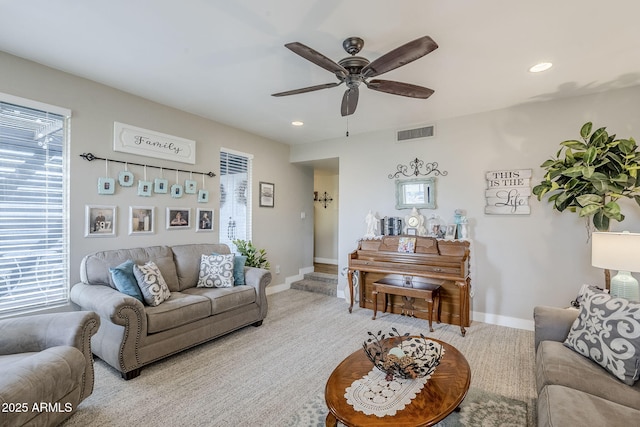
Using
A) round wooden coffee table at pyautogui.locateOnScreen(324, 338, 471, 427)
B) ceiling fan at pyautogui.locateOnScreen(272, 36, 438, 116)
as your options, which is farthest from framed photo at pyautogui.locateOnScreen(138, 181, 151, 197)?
round wooden coffee table at pyautogui.locateOnScreen(324, 338, 471, 427)

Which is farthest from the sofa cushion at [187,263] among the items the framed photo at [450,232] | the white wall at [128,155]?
the framed photo at [450,232]

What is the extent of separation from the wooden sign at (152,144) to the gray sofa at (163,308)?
112cm

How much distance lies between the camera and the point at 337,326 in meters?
3.67

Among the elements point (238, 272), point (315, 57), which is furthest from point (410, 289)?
point (315, 57)

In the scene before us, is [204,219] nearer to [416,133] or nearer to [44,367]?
[44,367]

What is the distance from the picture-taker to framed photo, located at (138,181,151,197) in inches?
135

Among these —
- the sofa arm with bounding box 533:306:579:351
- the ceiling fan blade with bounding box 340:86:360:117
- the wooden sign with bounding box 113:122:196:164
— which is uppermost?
the ceiling fan blade with bounding box 340:86:360:117

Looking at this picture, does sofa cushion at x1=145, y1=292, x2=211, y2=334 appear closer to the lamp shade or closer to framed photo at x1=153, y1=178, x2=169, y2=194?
framed photo at x1=153, y1=178, x2=169, y2=194

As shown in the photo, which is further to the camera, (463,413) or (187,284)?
(187,284)

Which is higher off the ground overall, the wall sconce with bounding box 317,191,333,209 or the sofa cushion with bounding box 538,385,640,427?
the wall sconce with bounding box 317,191,333,209

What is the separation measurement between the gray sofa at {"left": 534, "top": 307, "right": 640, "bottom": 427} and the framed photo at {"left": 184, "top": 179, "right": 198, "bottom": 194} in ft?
12.9

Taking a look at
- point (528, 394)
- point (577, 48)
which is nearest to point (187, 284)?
point (528, 394)

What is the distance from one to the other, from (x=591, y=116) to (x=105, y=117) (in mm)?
5248

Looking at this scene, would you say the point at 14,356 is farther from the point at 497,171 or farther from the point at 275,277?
the point at 497,171
